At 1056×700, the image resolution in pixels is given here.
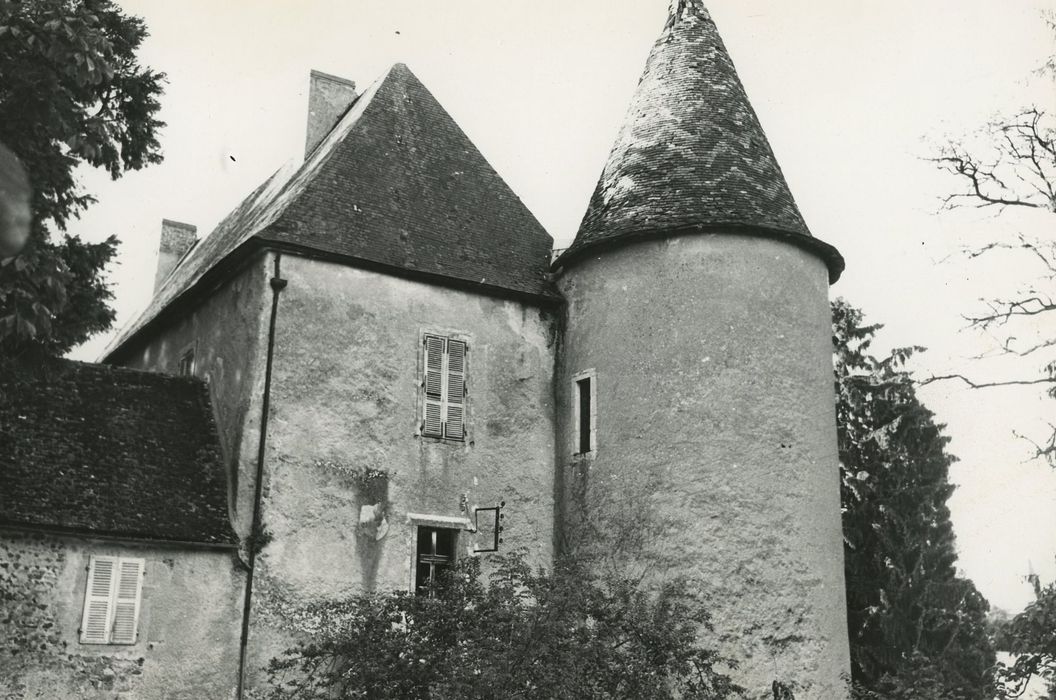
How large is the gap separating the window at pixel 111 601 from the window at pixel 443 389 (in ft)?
14.5

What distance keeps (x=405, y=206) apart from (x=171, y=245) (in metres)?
13.6

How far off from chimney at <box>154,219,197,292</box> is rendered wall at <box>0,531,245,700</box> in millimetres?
15062

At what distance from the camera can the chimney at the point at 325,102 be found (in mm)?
22234

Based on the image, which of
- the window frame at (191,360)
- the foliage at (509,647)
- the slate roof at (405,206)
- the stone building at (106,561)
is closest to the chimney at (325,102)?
the slate roof at (405,206)

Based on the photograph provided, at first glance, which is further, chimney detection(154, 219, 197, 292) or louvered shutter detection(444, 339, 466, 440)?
chimney detection(154, 219, 197, 292)

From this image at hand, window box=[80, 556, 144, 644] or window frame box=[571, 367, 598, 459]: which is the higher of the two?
window frame box=[571, 367, 598, 459]

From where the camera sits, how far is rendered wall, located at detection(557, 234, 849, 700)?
15281mm

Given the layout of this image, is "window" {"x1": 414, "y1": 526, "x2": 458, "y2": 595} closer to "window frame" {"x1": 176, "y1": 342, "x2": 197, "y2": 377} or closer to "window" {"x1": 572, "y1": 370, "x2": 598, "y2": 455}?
"window" {"x1": 572, "y1": 370, "x2": 598, "y2": 455}

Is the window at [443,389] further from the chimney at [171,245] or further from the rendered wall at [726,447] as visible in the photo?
the chimney at [171,245]

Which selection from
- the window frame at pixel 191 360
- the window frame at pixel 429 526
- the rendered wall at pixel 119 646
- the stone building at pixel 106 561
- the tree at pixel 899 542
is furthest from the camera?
the tree at pixel 899 542

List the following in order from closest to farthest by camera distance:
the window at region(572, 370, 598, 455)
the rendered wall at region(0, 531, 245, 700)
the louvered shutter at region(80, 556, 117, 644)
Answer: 1. the rendered wall at region(0, 531, 245, 700)
2. the louvered shutter at region(80, 556, 117, 644)
3. the window at region(572, 370, 598, 455)

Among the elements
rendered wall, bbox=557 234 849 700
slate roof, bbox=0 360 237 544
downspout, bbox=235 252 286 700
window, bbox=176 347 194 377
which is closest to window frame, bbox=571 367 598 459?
rendered wall, bbox=557 234 849 700

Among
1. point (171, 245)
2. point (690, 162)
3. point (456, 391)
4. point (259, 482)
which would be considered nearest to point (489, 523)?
point (456, 391)

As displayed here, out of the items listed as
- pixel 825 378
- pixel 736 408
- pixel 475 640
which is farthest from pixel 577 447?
pixel 475 640
